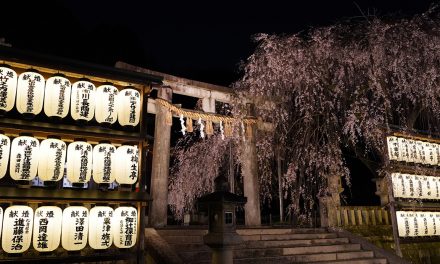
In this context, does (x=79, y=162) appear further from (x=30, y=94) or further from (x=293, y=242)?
(x=293, y=242)

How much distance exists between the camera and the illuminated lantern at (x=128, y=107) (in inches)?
388

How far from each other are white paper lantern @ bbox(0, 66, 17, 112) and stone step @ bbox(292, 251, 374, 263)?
9.45m

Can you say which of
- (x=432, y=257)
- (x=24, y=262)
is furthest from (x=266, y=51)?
(x=432, y=257)

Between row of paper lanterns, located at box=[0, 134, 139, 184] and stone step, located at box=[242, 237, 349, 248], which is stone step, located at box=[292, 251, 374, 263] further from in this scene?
row of paper lanterns, located at box=[0, 134, 139, 184]

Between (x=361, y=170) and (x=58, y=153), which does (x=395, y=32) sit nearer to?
(x=58, y=153)

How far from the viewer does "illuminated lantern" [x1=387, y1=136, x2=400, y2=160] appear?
14.2m

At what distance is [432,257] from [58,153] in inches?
672

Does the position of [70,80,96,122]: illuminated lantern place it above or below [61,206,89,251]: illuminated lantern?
above

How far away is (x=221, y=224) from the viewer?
8.90 meters

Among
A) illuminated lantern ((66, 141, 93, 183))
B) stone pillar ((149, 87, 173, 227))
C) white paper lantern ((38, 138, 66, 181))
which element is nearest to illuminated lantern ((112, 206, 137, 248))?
illuminated lantern ((66, 141, 93, 183))

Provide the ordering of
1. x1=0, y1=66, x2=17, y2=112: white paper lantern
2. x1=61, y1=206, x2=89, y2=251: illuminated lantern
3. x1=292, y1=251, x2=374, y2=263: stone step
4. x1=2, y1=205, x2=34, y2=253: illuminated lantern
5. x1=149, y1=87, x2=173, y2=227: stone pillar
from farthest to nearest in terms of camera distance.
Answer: x1=149, y1=87, x2=173, y2=227: stone pillar
x1=292, y1=251, x2=374, y2=263: stone step
x1=61, y1=206, x2=89, y2=251: illuminated lantern
x1=0, y1=66, x2=17, y2=112: white paper lantern
x1=2, y1=205, x2=34, y2=253: illuminated lantern

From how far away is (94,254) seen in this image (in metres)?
8.86

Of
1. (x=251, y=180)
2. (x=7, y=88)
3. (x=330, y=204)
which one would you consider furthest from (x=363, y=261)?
(x=7, y=88)

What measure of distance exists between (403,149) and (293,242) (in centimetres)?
626
